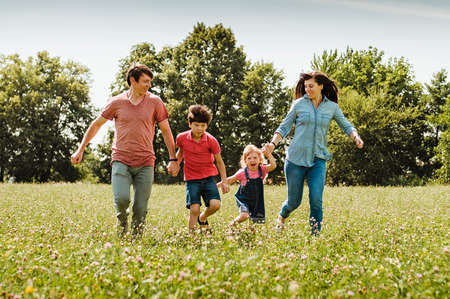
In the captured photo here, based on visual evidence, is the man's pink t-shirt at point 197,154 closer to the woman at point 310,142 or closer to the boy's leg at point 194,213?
the boy's leg at point 194,213

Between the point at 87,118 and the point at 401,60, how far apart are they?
3892 centimetres

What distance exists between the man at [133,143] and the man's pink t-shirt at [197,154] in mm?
599

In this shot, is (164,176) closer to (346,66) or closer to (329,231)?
(346,66)

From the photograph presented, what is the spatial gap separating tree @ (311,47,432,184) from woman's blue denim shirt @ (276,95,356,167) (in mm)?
28989

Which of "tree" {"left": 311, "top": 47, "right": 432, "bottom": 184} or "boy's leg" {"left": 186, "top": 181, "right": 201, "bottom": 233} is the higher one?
"tree" {"left": 311, "top": 47, "right": 432, "bottom": 184}

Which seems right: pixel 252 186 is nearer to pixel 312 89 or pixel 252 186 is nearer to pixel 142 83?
pixel 312 89

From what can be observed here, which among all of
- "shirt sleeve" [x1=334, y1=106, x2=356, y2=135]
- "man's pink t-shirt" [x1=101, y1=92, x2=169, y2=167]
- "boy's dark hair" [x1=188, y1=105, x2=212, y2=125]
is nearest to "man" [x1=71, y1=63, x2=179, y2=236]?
"man's pink t-shirt" [x1=101, y1=92, x2=169, y2=167]

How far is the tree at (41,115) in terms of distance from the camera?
40812mm

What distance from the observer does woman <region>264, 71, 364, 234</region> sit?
18.9 feet

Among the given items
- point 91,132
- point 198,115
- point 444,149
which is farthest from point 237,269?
point 444,149

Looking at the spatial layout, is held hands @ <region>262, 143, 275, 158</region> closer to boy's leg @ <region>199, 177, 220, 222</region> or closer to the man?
boy's leg @ <region>199, 177, 220, 222</region>

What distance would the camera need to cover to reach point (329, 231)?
6.01 meters

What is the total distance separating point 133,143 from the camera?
557cm

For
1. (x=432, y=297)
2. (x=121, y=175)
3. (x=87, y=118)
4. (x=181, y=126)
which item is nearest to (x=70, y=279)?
(x=121, y=175)
